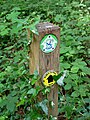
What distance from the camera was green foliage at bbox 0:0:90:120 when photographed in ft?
7.29

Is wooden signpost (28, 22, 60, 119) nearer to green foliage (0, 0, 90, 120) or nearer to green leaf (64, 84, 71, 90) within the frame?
green foliage (0, 0, 90, 120)

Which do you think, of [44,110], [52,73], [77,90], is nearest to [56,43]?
[52,73]

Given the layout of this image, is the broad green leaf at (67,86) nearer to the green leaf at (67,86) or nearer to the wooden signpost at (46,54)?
the green leaf at (67,86)

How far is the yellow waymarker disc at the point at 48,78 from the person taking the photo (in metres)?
2.08

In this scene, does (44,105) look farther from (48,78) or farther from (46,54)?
(46,54)

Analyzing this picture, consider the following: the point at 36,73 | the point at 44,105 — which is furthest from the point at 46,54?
the point at 44,105

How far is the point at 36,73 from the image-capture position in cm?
206

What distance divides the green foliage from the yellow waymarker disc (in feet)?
0.19

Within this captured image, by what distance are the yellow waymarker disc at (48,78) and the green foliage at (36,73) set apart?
57 mm

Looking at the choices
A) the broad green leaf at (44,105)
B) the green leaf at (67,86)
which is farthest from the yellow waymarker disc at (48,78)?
the green leaf at (67,86)

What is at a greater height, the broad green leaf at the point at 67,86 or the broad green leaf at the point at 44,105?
the broad green leaf at the point at 44,105

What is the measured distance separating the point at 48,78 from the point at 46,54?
19cm

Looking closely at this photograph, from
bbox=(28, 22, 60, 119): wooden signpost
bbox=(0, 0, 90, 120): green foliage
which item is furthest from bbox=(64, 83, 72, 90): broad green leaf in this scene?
bbox=(28, 22, 60, 119): wooden signpost

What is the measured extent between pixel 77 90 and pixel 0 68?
146 centimetres
